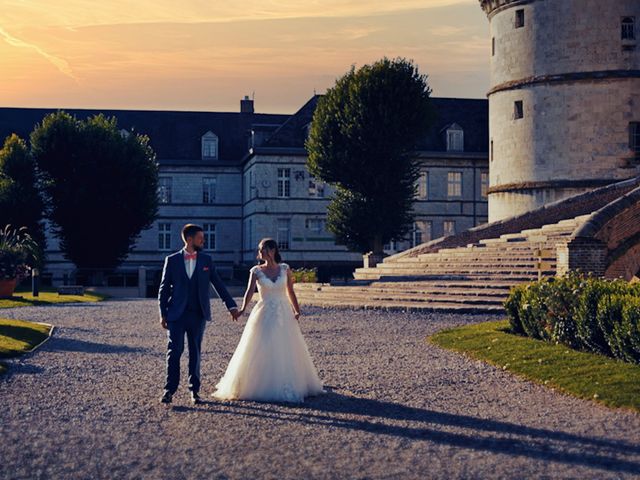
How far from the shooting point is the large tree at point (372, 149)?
47531 mm

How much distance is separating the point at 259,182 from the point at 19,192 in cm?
1438

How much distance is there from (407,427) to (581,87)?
Result: 111 ft

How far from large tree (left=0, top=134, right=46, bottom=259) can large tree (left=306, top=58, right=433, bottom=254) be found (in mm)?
15459

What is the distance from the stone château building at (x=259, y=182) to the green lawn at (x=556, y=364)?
141ft

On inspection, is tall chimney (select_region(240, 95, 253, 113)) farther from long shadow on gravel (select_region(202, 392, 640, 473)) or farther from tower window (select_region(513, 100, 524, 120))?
long shadow on gravel (select_region(202, 392, 640, 473))

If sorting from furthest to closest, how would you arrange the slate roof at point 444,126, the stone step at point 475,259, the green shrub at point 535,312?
the slate roof at point 444,126 < the stone step at point 475,259 < the green shrub at point 535,312

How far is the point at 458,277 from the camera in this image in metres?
31.0

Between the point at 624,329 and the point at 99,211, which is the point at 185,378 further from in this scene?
the point at 99,211

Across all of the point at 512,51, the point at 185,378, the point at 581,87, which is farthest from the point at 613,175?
the point at 185,378

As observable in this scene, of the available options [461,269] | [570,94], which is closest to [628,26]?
[570,94]

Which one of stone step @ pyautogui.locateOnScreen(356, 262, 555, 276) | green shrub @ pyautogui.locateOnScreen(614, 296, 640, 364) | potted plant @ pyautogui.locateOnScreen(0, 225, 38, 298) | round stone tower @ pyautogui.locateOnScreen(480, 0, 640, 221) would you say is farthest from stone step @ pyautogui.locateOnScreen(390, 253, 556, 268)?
green shrub @ pyautogui.locateOnScreen(614, 296, 640, 364)

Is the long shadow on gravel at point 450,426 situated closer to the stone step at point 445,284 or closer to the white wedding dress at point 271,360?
the white wedding dress at point 271,360

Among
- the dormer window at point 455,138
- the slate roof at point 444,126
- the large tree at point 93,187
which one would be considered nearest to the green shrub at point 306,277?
the large tree at point 93,187

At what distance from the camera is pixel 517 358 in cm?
1555
